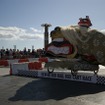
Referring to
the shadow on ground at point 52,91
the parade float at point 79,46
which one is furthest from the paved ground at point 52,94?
the parade float at point 79,46

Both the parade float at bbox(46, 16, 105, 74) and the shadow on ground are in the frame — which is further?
the parade float at bbox(46, 16, 105, 74)

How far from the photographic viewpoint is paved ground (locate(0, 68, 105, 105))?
9.73 m

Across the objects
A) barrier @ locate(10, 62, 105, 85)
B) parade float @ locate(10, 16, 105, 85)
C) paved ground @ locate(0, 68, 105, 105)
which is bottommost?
paved ground @ locate(0, 68, 105, 105)

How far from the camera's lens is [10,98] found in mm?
10492

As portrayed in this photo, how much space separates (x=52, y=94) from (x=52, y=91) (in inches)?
25.6

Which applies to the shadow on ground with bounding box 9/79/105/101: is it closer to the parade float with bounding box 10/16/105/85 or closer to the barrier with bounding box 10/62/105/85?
the barrier with bounding box 10/62/105/85

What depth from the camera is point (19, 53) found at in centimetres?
3356

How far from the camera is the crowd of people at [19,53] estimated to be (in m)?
31.9

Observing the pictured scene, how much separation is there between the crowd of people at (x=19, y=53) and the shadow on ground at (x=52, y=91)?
1861 centimetres

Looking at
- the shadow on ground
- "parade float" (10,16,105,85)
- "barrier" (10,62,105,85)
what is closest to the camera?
the shadow on ground

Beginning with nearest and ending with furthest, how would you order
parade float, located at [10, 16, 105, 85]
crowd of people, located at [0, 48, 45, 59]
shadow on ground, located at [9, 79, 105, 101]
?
shadow on ground, located at [9, 79, 105, 101]
parade float, located at [10, 16, 105, 85]
crowd of people, located at [0, 48, 45, 59]

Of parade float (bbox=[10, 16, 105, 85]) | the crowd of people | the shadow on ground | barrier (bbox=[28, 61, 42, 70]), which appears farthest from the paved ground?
the crowd of people

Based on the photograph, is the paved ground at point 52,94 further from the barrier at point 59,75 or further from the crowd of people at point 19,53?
the crowd of people at point 19,53

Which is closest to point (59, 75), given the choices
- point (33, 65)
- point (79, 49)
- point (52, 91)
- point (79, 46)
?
point (79, 49)
